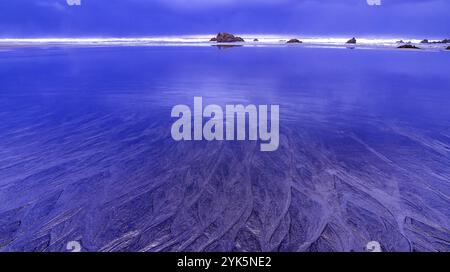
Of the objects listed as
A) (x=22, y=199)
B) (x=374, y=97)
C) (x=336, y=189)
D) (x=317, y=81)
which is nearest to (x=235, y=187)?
(x=336, y=189)

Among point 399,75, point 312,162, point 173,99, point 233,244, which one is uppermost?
point 399,75

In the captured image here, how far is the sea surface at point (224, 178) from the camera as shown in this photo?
2900 mm

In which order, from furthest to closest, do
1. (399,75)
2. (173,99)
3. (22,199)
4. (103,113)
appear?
(399,75) → (173,99) → (103,113) → (22,199)

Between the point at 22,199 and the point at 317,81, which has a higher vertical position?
the point at 317,81

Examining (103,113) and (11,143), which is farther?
(103,113)

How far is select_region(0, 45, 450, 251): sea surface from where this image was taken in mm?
2900

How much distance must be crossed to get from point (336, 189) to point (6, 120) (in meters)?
6.93

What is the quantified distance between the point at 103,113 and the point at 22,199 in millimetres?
3530

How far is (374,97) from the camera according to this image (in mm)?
8039

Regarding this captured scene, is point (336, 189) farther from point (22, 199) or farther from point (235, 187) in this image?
point (22, 199)

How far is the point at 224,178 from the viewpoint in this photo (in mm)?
3934

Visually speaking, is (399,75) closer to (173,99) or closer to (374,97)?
(374,97)
